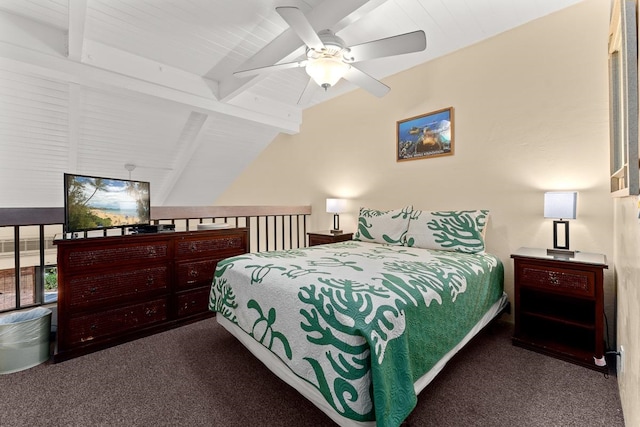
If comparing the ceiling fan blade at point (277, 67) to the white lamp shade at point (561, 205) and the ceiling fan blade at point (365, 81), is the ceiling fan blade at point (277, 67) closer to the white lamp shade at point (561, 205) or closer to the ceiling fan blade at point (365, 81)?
the ceiling fan blade at point (365, 81)

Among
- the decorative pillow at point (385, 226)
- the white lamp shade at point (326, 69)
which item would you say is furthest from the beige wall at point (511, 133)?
the white lamp shade at point (326, 69)

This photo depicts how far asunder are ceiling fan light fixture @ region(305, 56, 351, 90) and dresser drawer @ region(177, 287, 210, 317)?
7.31 ft

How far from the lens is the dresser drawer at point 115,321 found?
2.10 m

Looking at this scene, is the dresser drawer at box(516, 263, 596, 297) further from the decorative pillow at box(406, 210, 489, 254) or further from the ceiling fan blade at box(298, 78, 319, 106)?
the ceiling fan blade at box(298, 78, 319, 106)

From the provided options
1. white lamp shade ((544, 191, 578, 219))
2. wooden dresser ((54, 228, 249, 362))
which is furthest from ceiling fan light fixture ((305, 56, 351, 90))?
white lamp shade ((544, 191, 578, 219))

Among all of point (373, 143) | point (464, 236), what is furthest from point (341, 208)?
point (464, 236)

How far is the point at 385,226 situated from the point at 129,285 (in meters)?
2.48

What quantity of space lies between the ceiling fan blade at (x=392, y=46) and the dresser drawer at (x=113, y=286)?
7.96 feet

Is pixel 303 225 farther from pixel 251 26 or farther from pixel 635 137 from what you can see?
pixel 635 137

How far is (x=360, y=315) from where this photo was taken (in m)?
1.21

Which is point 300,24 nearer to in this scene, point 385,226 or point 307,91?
point 307,91

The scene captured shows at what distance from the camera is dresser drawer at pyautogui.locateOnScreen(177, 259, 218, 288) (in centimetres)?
265

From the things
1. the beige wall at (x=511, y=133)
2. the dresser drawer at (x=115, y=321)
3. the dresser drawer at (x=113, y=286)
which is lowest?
the dresser drawer at (x=115, y=321)

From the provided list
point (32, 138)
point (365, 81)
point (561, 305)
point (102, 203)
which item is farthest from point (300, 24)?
point (32, 138)
